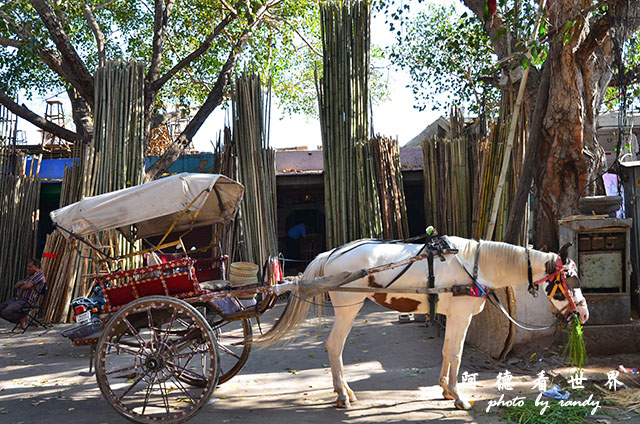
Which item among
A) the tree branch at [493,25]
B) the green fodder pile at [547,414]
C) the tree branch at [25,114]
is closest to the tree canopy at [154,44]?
the tree branch at [25,114]

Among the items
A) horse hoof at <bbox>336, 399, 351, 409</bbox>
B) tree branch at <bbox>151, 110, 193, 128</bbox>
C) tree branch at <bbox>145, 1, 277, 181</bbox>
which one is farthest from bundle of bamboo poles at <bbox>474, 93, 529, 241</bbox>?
tree branch at <bbox>151, 110, 193, 128</bbox>

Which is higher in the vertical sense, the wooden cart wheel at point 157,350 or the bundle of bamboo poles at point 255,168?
the bundle of bamboo poles at point 255,168

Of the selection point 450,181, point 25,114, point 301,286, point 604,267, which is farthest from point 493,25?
point 25,114

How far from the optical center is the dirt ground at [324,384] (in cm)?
430

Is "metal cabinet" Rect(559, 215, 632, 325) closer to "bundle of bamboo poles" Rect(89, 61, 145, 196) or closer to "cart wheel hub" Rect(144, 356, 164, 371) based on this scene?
"cart wheel hub" Rect(144, 356, 164, 371)

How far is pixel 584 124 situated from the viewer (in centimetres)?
689

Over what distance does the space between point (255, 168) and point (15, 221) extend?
14.8 feet

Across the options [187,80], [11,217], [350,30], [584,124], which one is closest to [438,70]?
[350,30]

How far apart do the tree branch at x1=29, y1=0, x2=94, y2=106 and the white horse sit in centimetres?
816

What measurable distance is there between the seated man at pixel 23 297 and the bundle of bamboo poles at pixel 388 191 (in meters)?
5.94

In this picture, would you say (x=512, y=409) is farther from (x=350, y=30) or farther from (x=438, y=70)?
(x=438, y=70)

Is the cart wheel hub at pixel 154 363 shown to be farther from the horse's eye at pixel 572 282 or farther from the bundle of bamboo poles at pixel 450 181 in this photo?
the bundle of bamboo poles at pixel 450 181

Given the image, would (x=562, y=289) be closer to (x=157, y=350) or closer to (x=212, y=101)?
(x=157, y=350)

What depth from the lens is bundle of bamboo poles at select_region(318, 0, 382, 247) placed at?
10.4m
